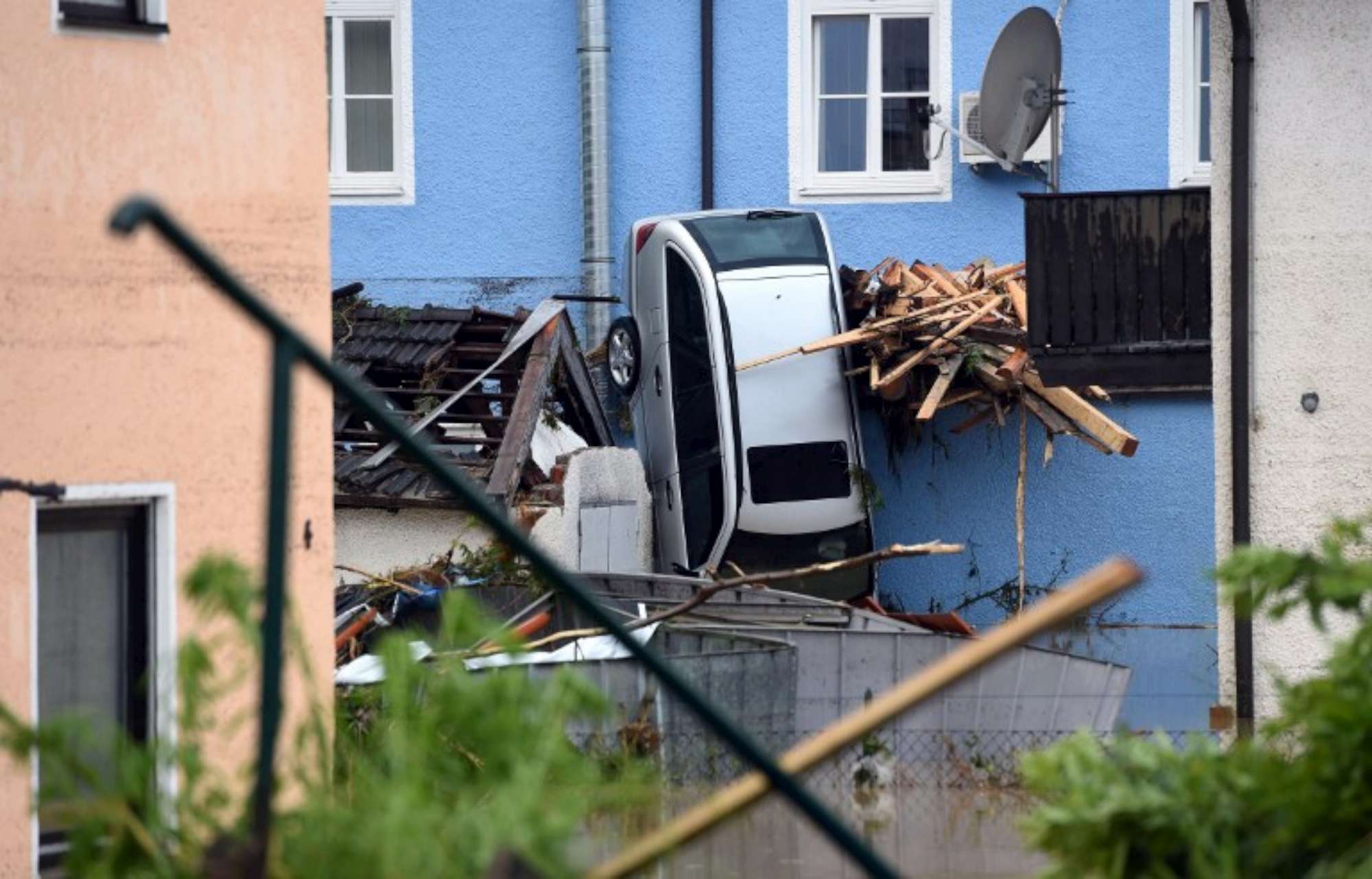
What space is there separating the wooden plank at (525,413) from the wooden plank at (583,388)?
4.3 inches

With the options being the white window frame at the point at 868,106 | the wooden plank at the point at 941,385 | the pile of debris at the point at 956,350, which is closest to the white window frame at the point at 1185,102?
the white window frame at the point at 868,106

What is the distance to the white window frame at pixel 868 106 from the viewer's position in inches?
707

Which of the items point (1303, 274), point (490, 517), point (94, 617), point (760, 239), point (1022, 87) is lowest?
point (94, 617)

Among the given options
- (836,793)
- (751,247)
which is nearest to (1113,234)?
(836,793)

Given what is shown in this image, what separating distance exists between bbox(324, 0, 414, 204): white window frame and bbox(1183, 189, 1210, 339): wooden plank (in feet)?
25.8

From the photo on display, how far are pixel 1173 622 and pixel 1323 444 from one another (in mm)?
6822

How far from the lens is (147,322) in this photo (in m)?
7.68

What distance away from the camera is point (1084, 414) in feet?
50.3

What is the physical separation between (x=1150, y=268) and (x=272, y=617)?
9838 millimetres

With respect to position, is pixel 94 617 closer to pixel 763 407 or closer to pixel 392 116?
pixel 763 407

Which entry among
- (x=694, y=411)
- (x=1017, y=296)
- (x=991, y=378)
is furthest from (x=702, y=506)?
(x=1017, y=296)

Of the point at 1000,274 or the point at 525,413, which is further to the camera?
the point at 1000,274

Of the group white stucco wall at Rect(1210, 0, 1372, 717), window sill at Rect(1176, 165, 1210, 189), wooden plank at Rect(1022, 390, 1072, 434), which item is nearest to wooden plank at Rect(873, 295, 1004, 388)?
wooden plank at Rect(1022, 390, 1072, 434)

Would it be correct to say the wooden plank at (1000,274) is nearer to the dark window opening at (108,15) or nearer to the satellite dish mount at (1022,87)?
the satellite dish mount at (1022,87)
